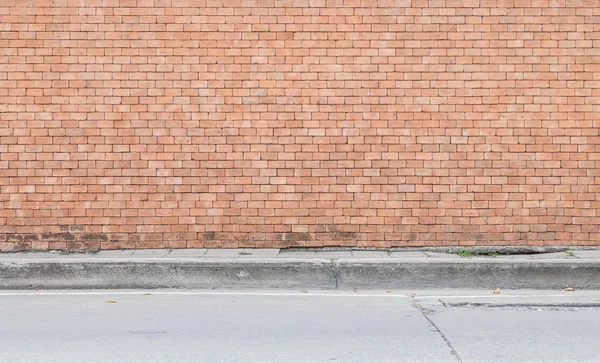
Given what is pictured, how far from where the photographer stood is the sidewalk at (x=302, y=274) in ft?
29.7

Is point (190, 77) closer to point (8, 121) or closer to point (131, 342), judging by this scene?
point (8, 121)

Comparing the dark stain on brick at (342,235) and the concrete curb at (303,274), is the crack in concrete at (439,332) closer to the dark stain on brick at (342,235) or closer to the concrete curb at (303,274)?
the concrete curb at (303,274)

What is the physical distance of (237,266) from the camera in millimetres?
9102

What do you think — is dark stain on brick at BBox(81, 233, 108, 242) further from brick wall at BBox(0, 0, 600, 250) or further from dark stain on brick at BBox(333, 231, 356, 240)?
dark stain on brick at BBox(333, 231, 356, 240)

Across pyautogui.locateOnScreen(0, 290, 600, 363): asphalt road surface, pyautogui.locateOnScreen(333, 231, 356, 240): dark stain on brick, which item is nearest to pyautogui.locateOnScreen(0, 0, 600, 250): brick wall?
pyautogui.locateOnScreen(333, 231, 356, 240): dark stain on brick

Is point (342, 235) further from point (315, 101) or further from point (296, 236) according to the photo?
point (315, 101)

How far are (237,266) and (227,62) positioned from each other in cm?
286

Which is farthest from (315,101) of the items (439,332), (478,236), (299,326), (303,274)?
(439,332)

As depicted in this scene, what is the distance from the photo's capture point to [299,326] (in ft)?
23.0

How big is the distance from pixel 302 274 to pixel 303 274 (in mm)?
12

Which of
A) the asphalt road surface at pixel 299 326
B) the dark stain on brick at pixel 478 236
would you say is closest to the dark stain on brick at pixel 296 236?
the asphalt road surface at pixel 299 326

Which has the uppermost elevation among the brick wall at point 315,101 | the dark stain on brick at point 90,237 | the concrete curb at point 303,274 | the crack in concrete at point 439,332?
the brick wall at point 315,101

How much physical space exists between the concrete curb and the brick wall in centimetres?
126

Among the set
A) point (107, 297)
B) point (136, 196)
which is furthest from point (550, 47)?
point (107, 297)
